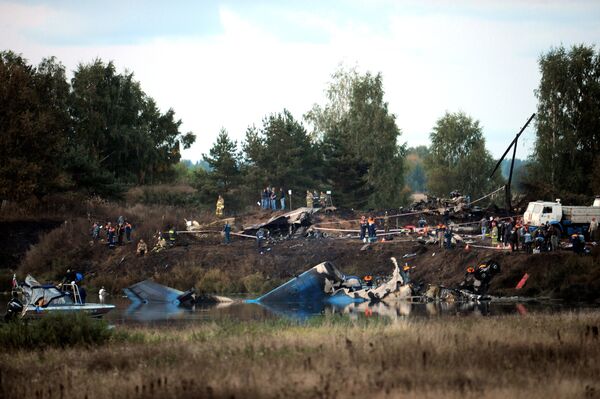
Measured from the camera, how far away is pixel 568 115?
9331 centimetres

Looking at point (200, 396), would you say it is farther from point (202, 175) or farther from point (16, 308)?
point (202, 175)

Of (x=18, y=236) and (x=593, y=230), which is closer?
(x=593, y=230)

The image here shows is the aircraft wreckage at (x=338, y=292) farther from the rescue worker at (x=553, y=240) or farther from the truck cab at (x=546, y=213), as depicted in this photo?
the truck cab at (x=546, y=213)

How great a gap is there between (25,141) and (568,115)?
53.0 metres

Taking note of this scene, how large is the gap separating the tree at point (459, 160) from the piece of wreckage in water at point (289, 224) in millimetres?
54261

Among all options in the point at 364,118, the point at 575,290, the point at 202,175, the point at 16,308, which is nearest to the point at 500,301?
the point at 575,290

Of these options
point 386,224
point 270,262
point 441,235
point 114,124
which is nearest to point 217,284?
point 270,262

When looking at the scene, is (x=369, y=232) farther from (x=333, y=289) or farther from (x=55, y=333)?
(x=55, y=333)

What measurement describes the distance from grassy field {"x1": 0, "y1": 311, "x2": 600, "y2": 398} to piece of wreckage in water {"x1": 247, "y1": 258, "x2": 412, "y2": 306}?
25615 millimetres

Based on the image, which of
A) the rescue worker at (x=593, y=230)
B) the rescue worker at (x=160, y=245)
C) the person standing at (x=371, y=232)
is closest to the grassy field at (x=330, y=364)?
the rescue worker at (x=593, y=230)

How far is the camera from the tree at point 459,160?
13038 centimetres

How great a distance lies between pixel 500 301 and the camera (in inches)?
2046

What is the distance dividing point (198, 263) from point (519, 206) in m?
30.7

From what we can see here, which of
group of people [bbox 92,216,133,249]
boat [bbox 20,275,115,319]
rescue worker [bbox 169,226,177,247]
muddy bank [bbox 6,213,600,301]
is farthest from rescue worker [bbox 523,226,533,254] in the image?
group of people [bbox 92,216,133,249]
